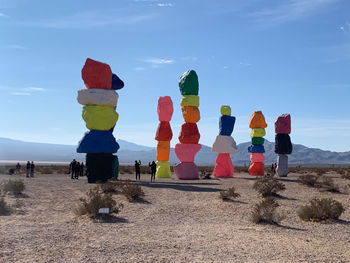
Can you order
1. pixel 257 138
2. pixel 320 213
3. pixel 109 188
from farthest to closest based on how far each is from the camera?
pixel 257 138 < pixel 109 188 < pixel 320 213

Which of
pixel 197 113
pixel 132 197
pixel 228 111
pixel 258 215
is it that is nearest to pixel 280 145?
pixel 228 111

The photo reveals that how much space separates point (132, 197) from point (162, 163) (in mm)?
Answer: 13715

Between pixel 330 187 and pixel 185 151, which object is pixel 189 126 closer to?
pixel 185 151

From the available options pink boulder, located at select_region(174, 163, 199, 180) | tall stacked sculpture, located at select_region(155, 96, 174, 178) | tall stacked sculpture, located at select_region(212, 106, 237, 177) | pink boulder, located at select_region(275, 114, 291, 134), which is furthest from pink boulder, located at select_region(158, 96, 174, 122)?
pink boulder, located at select_region(275, 114, 291, 134)

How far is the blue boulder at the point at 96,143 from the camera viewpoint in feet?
68.0

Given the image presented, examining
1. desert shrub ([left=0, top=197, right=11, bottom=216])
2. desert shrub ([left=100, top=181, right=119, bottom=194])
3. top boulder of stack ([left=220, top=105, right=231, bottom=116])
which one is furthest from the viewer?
top boulder of stack ([left=220, top=105, right=231, bottom=116])

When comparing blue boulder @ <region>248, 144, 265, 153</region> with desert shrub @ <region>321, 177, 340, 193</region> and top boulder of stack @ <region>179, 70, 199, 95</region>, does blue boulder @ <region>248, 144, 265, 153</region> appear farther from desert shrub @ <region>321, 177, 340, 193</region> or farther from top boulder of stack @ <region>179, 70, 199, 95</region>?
desert shrub @ <region>321, 177, 340, 193</region>

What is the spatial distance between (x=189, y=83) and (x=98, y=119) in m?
8.66

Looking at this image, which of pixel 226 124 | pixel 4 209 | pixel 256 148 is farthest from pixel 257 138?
pixel 4 209

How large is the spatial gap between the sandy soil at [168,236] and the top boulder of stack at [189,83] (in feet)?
47.7

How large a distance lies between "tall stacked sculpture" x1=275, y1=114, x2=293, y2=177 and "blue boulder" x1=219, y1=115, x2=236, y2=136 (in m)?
3.99

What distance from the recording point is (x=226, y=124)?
30812mm

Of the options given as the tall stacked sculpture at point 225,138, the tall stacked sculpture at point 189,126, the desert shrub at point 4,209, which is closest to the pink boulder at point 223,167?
the tall stacked sculpture at point 225,138

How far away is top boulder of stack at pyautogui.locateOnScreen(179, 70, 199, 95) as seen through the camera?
27578 millimetres
